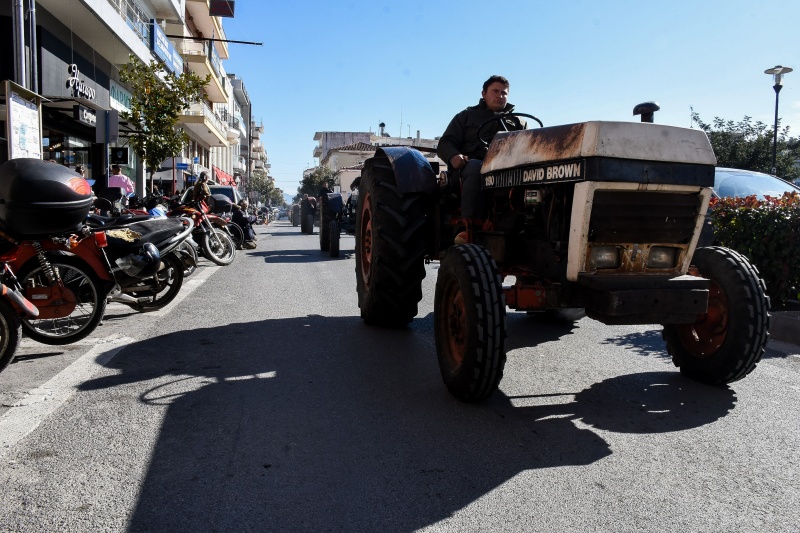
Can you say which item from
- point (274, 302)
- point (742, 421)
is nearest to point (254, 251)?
point (274, 302)

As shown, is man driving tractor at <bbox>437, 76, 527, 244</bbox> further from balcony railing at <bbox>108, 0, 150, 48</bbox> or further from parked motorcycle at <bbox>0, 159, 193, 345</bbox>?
balcony railing at <bbox>108, 0, 150, 48</bbox>

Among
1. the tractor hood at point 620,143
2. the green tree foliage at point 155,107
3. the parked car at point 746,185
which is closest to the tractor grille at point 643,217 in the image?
the tractor hood at point 620,143

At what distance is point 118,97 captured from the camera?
23750mm

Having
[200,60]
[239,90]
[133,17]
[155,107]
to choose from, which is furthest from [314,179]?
[155,107]

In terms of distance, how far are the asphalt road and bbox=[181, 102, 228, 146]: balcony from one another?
27.7m

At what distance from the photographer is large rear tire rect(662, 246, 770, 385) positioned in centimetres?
400

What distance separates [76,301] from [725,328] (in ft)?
14.7

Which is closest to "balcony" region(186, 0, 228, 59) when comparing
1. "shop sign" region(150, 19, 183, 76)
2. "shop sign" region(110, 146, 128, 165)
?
"shop sign" region(150, 19, 183, 76)

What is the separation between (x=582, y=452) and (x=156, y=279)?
4.76 metres

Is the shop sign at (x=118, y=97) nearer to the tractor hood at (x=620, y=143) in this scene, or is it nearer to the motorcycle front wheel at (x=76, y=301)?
the motorcycle front wheel at (x=76, y=301)

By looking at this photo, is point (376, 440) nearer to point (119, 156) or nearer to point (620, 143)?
point (620, 143)

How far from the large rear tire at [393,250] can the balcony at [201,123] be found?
26641mm

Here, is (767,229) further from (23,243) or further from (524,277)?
(23,243)

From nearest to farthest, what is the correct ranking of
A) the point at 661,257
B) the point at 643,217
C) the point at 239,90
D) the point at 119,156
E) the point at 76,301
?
the point at 643,217 < the point at 661,257 < the point at 76,301 < the point at 119,156 < the point at 239,90
